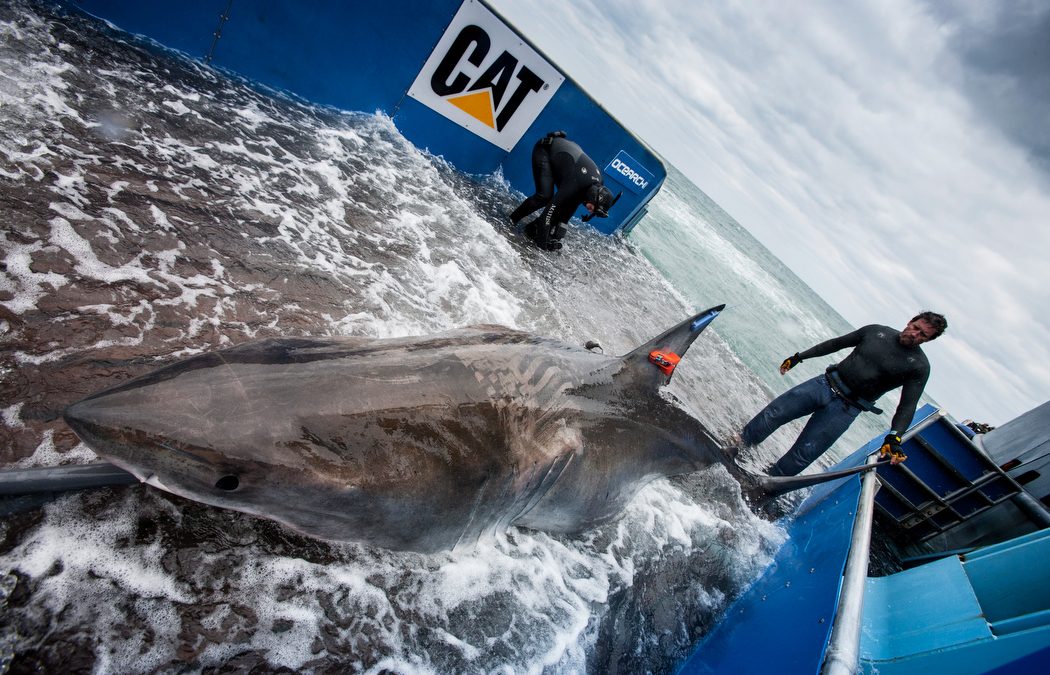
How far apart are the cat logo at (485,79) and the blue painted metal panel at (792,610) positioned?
7821 mm

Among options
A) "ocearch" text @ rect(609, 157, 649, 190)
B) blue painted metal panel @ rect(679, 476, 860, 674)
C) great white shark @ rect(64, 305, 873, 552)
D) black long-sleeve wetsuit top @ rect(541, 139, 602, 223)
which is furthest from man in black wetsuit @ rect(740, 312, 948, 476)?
"ocearch" text @ rect(609, 157, 649, 190)

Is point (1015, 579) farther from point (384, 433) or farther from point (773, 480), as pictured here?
point (384, 433)

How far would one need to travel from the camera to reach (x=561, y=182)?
8.34 metres

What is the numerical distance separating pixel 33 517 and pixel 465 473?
6.27 feet

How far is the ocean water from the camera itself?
2.24m

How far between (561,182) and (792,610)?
6.79 meters

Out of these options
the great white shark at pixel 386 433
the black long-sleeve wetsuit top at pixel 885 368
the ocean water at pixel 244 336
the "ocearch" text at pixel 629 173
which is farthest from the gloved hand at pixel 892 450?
the "ocearch" text at pixel 629 173

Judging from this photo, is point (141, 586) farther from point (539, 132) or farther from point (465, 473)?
point (539, 132)

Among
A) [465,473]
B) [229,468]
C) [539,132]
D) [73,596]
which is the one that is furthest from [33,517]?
[539,132]

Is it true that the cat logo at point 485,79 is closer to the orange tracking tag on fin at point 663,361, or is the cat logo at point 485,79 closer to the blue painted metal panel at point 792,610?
the orange tracking tag on fin at point 663,361

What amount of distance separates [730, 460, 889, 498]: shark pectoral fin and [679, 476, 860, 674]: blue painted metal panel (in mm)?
190

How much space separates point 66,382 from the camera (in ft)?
8.70

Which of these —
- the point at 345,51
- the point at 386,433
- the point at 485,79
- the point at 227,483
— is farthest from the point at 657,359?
the point at 345,51

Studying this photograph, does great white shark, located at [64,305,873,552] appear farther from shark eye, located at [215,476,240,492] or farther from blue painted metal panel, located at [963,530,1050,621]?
blue painted metal panel, located at [963,530,1050,621]
